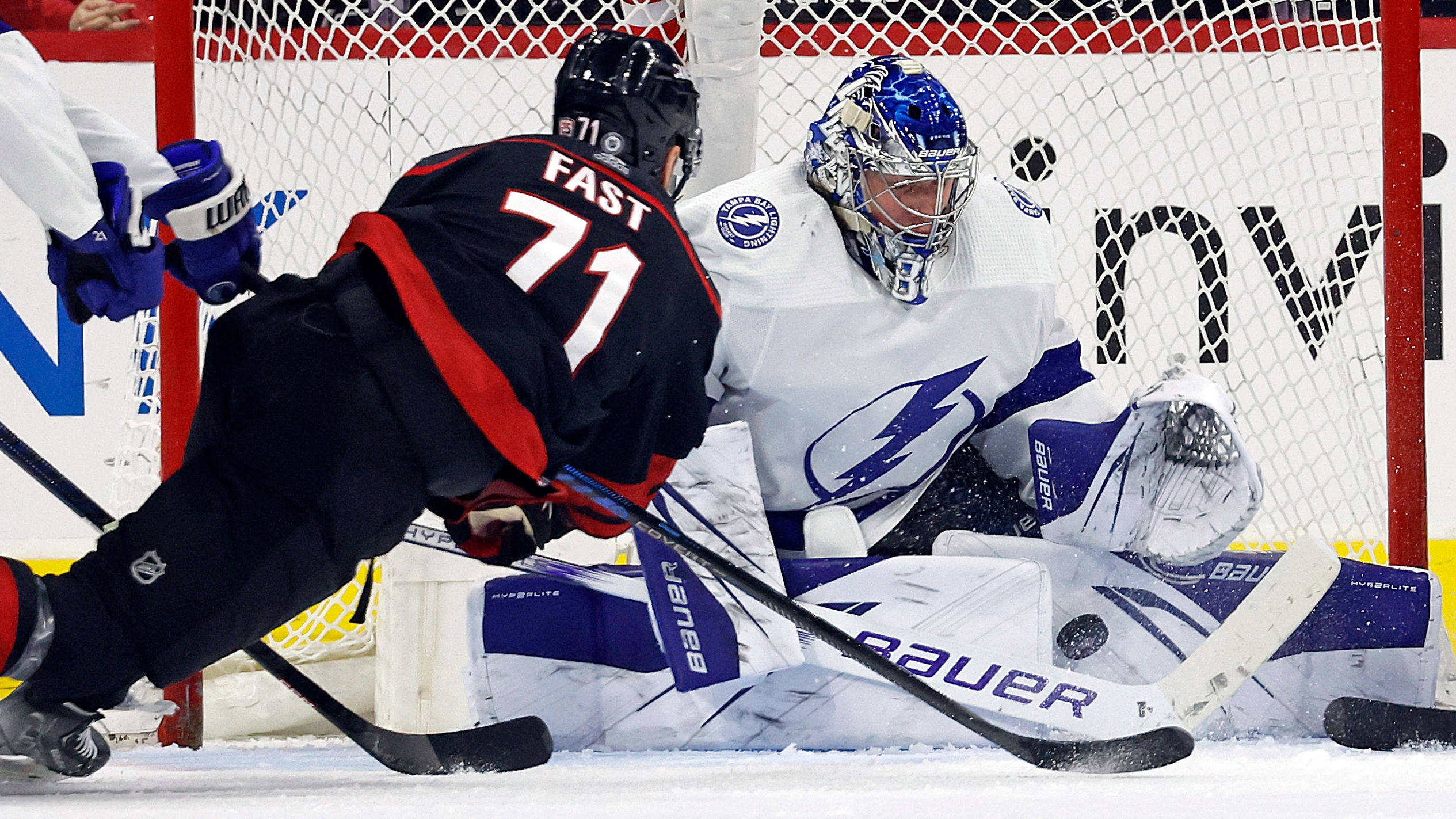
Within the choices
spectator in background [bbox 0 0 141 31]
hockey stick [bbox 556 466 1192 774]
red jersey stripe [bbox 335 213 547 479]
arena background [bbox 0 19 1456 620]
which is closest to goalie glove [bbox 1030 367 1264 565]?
hockey stick [bbox 556 466 1192 774]

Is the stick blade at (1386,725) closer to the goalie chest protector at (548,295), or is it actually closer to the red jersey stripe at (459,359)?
the goalie chest protector at (548,295)

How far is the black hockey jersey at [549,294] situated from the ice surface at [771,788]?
1.11ft

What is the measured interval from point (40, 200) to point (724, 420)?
→ 1081 mm

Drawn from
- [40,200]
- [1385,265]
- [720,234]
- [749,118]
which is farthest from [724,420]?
[1385,265]

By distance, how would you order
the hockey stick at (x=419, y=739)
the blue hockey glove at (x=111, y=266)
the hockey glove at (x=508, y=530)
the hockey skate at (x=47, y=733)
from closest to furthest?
the hockey skate at (x=47, y=733)
the blue hockey glove at (x=111, y=266)
the hockey stick at (x=419, y=739)
the hockey glove at (x=508, y=530)

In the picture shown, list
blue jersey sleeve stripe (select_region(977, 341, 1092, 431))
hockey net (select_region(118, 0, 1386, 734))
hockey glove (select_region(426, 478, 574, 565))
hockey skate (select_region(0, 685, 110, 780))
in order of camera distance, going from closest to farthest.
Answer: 1. hockey skate (select_region(0, 685, 110, 780))
2. hockey glove (select_region(426, 478, 574, 565))
3. blue jersey sleeve stripe (select_region(977, 341, 1092, 431))
4. hockey net (select_region(118, 0, 1386, 734))

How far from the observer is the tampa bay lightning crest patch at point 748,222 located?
216cm

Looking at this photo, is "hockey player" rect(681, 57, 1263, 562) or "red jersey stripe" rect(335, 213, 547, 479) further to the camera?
"hockey player" rect(681, 57, 1263, 562)

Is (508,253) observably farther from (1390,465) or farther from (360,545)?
(1390,465)

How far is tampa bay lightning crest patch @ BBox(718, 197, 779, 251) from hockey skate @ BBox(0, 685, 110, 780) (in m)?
1.15

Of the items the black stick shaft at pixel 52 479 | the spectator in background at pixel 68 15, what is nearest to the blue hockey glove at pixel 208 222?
the black stick shaft at pixel 52 479

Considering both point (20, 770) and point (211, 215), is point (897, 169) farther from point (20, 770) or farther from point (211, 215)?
point (20, 770)

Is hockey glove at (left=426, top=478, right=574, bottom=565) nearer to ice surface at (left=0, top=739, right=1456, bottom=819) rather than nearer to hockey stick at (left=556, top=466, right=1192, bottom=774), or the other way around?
hockey stick at (left=556, top=466, right=1192, bottom=774)

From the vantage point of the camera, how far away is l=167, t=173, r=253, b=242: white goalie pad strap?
151 cm
